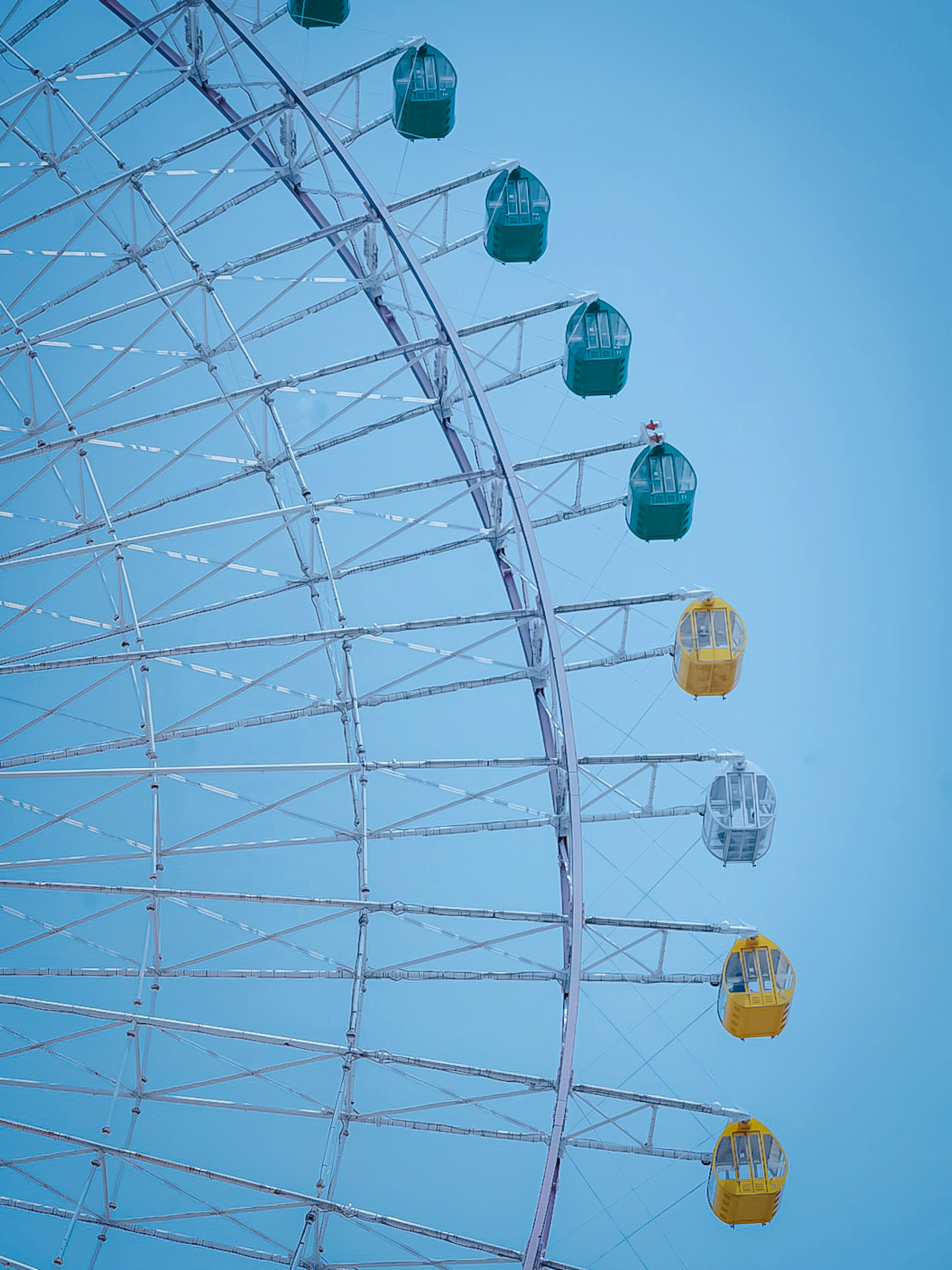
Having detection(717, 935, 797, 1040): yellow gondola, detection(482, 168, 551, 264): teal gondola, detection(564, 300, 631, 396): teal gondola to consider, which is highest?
detection(482, 168, 551, 264): teal gondola

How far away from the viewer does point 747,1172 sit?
2081 cm

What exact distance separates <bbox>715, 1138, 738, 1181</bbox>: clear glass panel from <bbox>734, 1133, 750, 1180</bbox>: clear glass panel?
6 centimetres

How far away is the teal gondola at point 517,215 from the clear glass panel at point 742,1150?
1246 centimetres

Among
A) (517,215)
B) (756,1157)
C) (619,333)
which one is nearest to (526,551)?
(619,333)

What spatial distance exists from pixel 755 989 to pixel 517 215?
37.1 ft

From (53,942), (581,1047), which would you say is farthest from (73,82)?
(581,1047)

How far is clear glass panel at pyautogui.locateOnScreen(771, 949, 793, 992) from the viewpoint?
21000 millimetres

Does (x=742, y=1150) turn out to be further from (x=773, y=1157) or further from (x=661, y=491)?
(x=661, y=491)

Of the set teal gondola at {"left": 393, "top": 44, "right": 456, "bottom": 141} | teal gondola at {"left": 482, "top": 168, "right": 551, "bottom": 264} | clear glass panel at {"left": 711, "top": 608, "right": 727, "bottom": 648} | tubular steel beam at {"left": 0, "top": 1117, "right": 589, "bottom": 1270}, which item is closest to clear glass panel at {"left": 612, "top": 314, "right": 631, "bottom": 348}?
teal gondola at {"left": 482, "top": 168, "right": 551, "bottom": 264}

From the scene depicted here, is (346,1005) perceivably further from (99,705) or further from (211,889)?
(99,705)

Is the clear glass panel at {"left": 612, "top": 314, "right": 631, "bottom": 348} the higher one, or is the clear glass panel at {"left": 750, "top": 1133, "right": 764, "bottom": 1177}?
the clear glass panel at {"left": 612, "top": 314, "right": 631, "bottom": 348}

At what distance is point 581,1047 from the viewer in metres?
35.5

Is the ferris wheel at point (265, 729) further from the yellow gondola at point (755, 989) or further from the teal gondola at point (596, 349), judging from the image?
the yellow gondola at point (755, 989)

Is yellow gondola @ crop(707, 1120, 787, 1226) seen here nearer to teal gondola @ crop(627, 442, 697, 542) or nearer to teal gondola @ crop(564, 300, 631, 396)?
teal gondola @ crop(627, 442, 697, 542)
